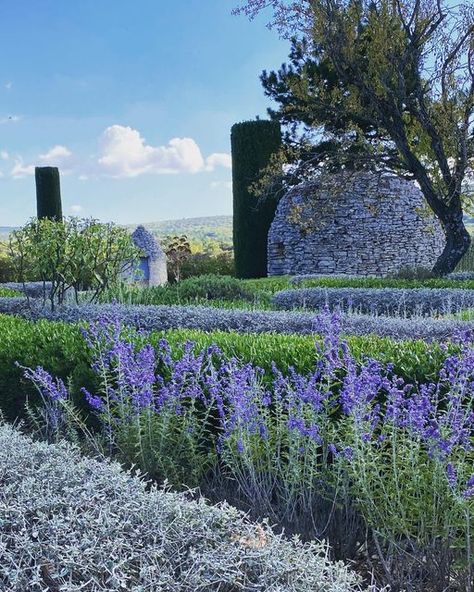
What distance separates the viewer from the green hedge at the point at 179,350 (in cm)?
385

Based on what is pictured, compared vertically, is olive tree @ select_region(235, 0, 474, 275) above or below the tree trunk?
above

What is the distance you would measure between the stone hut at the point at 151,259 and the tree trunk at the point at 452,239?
887 centimetres

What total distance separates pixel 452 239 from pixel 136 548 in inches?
568

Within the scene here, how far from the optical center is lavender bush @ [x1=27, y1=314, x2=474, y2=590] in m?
2.39

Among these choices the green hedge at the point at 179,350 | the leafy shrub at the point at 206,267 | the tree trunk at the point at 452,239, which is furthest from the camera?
the leafy shrub at the point at 206,267

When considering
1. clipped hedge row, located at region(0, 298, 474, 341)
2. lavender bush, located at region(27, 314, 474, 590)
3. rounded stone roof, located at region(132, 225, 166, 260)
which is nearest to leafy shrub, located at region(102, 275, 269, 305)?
clipped hedge row, located at region(0, 298, 474, 341)

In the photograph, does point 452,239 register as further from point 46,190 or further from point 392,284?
point 46,190

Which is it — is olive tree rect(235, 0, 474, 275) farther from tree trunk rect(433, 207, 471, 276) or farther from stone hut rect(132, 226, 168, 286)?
stone hut rect(132, 226, 168, 286)

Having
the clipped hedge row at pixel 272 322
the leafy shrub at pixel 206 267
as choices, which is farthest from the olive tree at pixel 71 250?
the leafy shrub at pixel 206 267

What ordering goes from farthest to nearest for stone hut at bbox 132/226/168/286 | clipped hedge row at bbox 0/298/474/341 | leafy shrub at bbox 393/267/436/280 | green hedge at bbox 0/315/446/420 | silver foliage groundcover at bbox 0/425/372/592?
1. stone hut at bbox 132/226/168/286
2. leafy shrub at bbox 393/267/436/280
3. clipped hedge row at bbox 0/298/474/341
4. green hedge at bbox 0/315/446/420
5. silver foliage groundcover at bbox 0/425/372/592

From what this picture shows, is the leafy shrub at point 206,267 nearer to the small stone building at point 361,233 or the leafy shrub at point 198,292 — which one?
the small stone building at point 361,233

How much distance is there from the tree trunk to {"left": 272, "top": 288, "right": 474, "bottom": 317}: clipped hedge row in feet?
16.0

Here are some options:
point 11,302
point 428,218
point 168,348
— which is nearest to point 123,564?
point 168,348

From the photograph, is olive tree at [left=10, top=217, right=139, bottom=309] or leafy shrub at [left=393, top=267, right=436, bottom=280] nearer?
olive tree at [left=10, top=217, right=139, bottom=309]
